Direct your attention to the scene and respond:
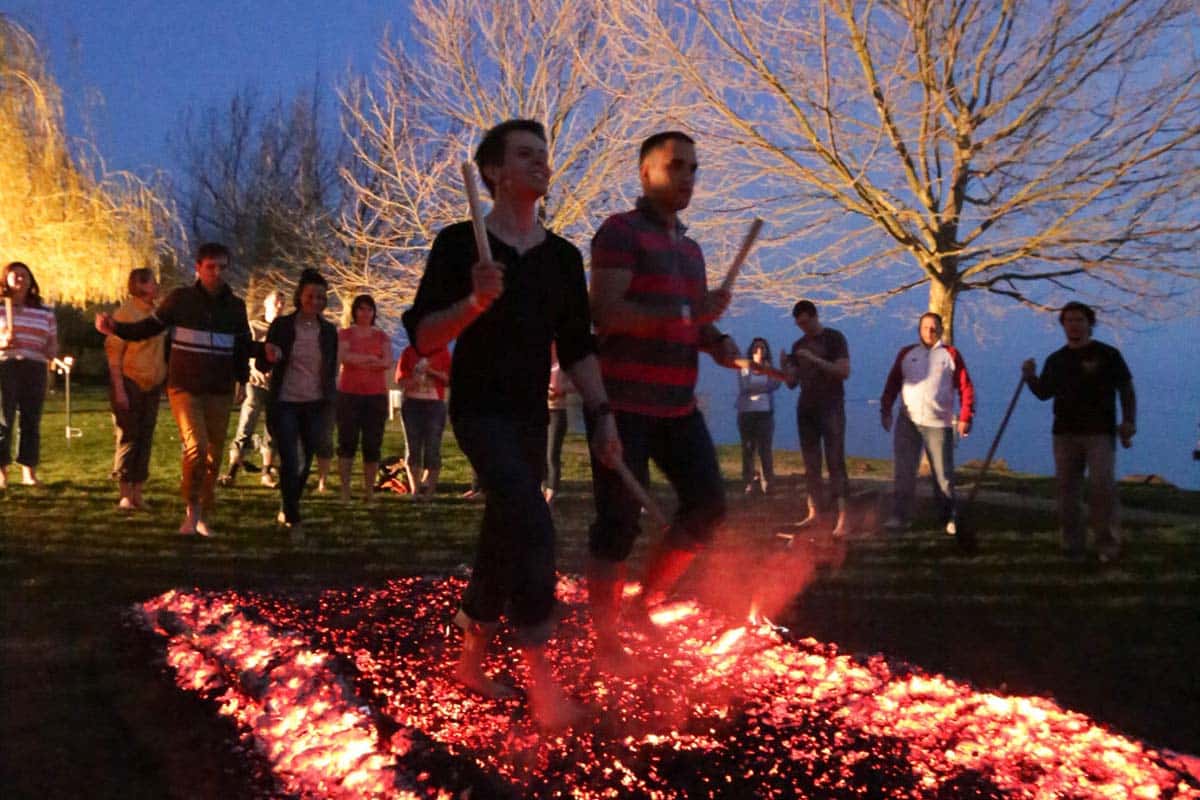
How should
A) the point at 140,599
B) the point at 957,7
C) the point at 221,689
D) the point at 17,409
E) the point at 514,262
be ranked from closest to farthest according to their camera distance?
the point at 514,262 → the point at 221,689 → the point at 140,599 → the point at 17,409 → the point at 957,7

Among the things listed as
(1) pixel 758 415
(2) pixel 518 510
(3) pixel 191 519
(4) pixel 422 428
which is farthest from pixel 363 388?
(2) pixel 518 510

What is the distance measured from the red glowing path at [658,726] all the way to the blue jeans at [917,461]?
479 cm

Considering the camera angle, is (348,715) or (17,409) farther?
(17,409)

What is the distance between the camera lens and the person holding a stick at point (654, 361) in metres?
4.11

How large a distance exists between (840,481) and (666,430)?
5345 mm

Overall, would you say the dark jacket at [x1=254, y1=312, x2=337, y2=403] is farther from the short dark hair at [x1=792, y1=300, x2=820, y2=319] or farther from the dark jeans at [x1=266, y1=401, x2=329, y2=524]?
the short dark hair at [x1=792, y1=300, x2=820, y2=319]

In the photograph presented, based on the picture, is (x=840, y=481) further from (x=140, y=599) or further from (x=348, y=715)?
(x=348, y=715)

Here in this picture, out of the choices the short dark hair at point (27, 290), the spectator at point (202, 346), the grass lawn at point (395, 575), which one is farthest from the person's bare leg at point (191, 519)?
the short dark hair at point (27, 290)

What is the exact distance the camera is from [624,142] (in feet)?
51.2

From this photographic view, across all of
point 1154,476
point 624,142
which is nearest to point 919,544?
point 624,142

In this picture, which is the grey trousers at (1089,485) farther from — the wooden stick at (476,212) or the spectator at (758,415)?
the wooden stick at (476,212)

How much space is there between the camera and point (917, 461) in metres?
9.55

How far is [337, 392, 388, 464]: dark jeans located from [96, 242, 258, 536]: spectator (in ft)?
8.47

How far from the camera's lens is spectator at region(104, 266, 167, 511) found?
30.1 ft
